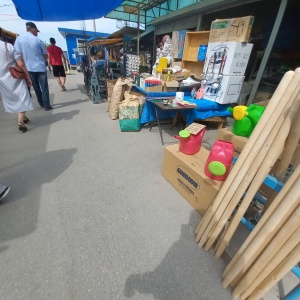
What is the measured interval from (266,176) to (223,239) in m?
0.62

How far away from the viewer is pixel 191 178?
1859 mm

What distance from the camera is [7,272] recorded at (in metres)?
1.28

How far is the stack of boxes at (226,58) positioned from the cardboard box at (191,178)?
1.86 meters

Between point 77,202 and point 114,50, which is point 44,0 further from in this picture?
point 114,50

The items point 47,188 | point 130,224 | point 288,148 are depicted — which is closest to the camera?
point 288,148

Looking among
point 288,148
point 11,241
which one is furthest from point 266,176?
point 11,241

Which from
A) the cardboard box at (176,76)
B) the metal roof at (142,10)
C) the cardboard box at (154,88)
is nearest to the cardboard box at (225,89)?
the cardboard box at (176,76)

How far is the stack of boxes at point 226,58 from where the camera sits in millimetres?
2938

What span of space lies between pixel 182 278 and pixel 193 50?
15.4 ft

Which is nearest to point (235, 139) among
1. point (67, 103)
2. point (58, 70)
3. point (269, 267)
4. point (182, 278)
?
point (269, 267)

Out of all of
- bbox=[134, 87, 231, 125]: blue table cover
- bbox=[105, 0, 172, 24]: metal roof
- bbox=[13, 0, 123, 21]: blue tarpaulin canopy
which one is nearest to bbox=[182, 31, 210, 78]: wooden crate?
bbox=[134, 87, 231, 125]: blue table cover

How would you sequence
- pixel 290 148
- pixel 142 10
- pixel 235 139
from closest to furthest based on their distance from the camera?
pixel 290 148, pixel 235 139, pixel 142 10

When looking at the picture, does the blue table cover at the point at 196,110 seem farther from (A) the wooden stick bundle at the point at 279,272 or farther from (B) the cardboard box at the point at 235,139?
(A) the wooden stick bundle at the point at 279,272

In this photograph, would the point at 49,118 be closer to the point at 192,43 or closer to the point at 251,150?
the point at 192,43
